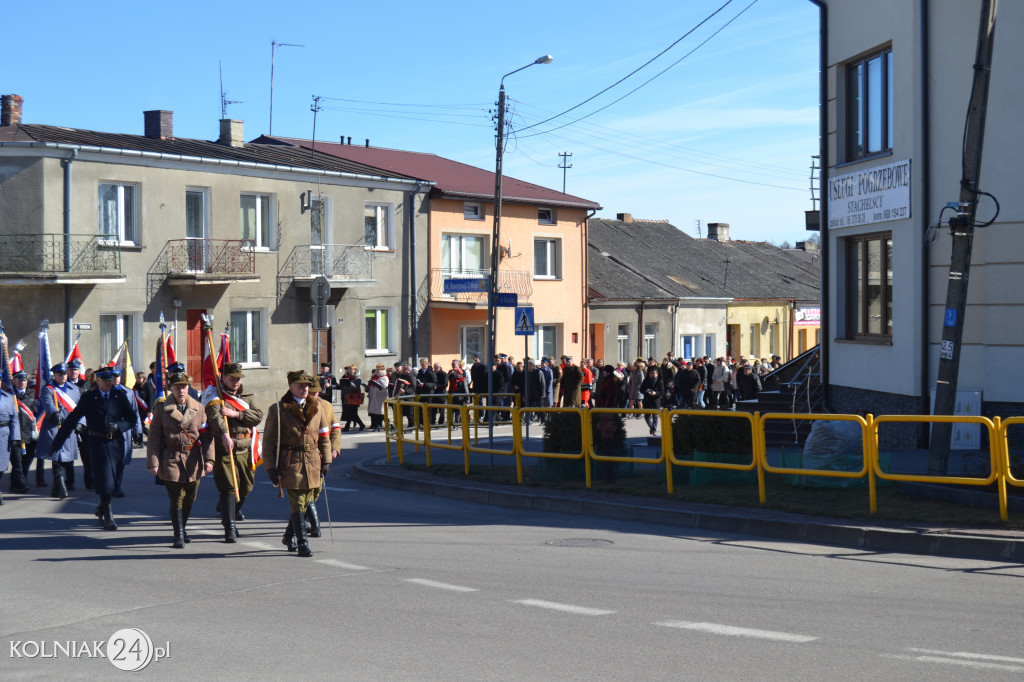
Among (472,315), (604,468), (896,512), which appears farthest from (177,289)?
(896,512)

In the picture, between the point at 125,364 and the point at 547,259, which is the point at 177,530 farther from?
the point at 547,259

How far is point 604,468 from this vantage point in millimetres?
14227

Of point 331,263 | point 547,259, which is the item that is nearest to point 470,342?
point 547,259

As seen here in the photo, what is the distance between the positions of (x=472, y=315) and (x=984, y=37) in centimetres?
2565

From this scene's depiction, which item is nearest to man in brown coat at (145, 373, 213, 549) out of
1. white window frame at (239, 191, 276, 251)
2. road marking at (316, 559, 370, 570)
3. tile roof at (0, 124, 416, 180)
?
road marking at (316, 559, 370, 570)

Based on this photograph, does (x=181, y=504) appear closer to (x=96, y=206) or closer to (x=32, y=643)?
(x=32, y=643)

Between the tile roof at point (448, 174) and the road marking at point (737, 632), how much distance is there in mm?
28884

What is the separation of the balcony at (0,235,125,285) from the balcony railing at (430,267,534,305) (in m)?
10.8

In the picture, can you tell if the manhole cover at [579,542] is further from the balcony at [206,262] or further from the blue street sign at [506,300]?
the balcony at [206,262]

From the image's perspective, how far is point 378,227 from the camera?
34.4 metres

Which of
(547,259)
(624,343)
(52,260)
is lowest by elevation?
(624,343)

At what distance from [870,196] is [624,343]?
25.0 metres

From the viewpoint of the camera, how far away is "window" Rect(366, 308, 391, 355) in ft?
112

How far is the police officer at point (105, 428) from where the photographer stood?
1173 centimetres
